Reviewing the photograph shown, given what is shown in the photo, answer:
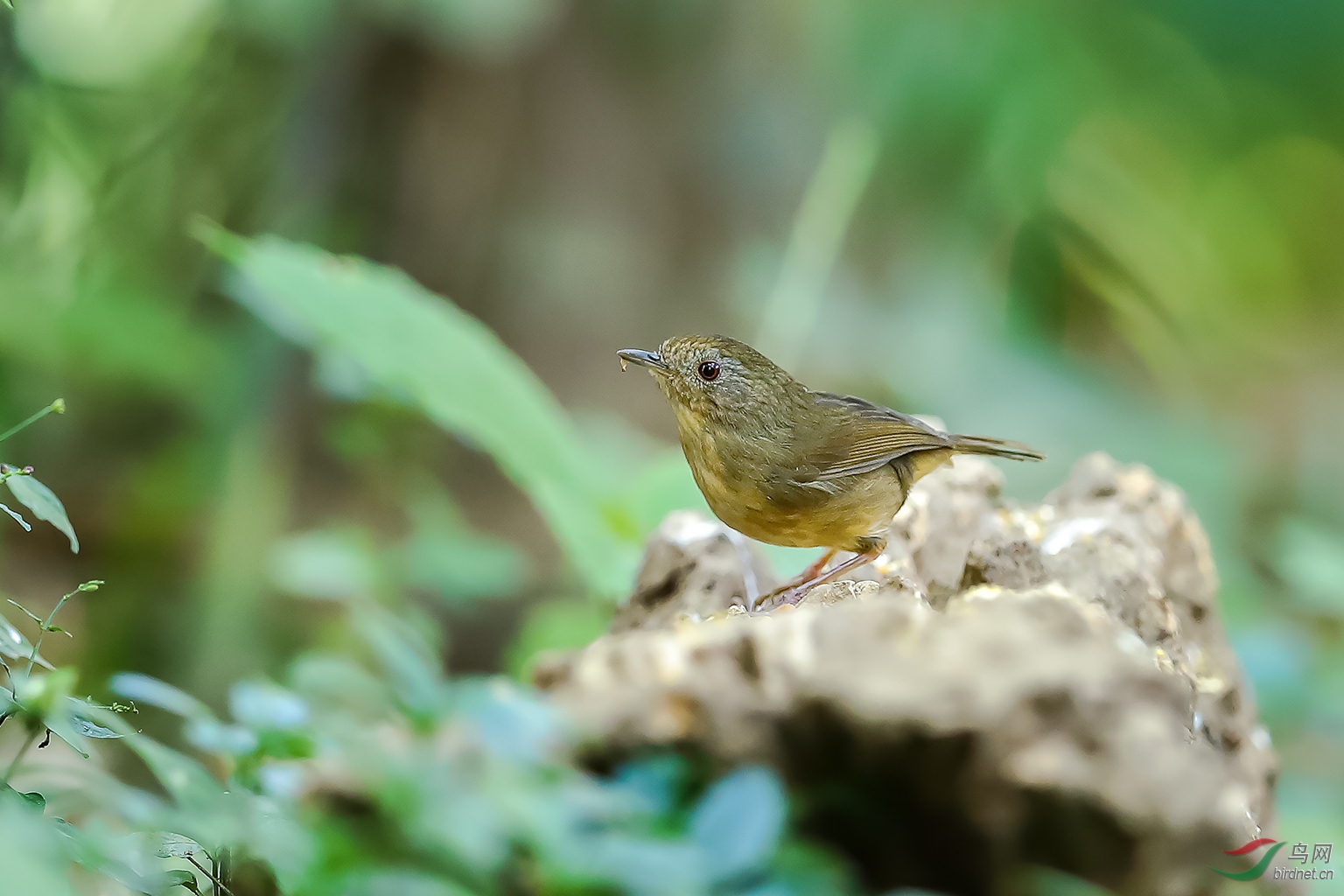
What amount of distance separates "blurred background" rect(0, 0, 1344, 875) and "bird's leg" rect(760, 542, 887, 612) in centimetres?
192

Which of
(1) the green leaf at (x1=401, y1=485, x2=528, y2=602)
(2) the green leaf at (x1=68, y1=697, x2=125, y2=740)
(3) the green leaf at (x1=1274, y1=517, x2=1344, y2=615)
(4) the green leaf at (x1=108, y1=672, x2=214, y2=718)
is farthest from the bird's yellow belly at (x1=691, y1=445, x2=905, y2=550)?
→ (1) the green leaf at (x1=401, y1=485, x2=528, y2=602)

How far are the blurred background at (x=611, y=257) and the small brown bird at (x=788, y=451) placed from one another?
1.57 metres

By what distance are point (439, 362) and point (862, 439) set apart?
1295 mm

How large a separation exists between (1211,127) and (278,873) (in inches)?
378

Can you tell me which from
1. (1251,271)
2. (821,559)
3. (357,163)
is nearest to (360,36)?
(357,163)

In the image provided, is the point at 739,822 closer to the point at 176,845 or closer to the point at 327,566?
the point at 176,845

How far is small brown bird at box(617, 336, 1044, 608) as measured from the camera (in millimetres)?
3227

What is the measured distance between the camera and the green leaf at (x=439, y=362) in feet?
10.6

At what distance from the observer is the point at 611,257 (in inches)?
314

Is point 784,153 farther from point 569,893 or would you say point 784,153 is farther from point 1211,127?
point 569,893

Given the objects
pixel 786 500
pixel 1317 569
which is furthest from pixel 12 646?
pixel 1317 569

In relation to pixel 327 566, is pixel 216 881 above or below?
below

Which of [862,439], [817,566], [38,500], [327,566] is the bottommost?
[38,500]

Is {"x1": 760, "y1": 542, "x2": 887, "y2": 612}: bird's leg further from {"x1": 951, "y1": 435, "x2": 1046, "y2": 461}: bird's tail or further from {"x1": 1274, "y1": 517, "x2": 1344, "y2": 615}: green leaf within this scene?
{"x1": 1274, "y1": 517, "x2": 1344, "y2": 615}: green leaf
